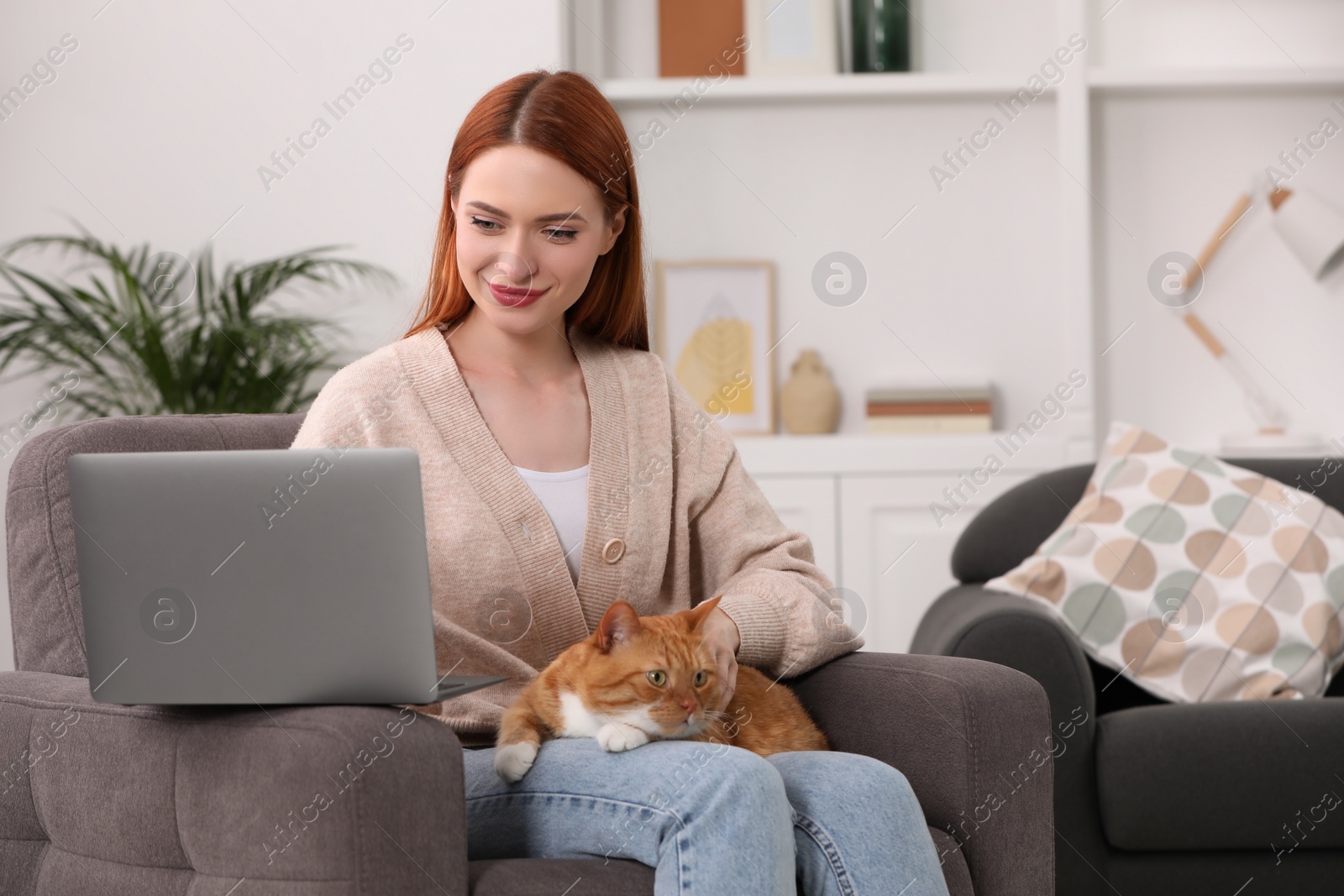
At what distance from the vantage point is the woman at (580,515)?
1094mm

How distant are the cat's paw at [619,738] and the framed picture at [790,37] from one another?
2272 millimetres

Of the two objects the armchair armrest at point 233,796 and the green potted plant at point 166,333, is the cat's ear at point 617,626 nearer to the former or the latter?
the armchair armrest at point 233,796

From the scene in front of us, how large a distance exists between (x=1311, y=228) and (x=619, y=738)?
2.58m

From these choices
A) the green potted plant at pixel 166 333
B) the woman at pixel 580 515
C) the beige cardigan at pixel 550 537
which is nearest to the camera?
the woman at pixel 580 515

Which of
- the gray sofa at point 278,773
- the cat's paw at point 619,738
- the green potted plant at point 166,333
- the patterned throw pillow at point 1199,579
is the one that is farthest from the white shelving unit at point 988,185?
the cat's paw at point 619,738

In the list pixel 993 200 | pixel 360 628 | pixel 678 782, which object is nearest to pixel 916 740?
pixel 678 782

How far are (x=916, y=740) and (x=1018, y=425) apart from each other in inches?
77.0

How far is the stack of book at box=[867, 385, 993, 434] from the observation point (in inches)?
118

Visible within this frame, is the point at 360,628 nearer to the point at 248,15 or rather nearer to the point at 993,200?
the point at 248,15

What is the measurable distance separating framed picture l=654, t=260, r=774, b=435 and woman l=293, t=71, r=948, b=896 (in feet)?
4.69

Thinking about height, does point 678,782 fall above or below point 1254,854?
above

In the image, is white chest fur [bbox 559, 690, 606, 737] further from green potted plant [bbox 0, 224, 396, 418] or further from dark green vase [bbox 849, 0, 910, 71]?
dark green vase [bbox 849, 0, 910, 71]

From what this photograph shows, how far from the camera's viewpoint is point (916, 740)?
1.29m

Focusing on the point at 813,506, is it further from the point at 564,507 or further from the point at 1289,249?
the point at 564,507
